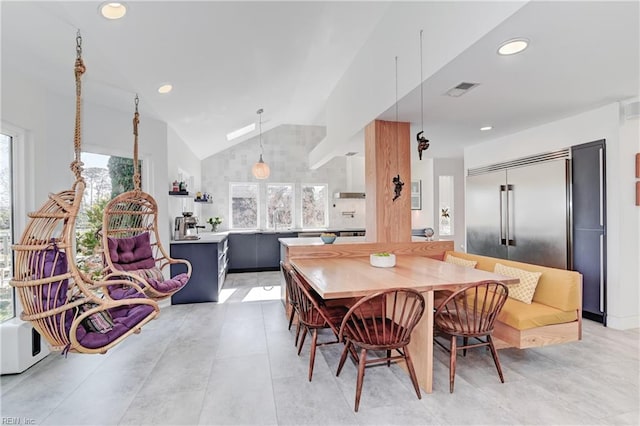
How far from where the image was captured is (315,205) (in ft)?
25.7

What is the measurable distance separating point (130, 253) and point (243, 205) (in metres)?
4.33

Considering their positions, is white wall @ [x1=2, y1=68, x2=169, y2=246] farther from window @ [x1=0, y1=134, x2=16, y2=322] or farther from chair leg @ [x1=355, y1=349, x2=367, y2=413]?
chair leg @ [x1=355, y1=349, x2=367, y2=413]

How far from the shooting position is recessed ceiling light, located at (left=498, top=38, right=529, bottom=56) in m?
2.02

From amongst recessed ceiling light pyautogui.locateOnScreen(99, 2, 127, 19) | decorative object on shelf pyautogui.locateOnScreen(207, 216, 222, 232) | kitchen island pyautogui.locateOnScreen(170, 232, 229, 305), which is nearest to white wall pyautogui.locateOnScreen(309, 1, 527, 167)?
recessed ceiling light pyautogui.locateOnScreen(99, 2, 127, 19)

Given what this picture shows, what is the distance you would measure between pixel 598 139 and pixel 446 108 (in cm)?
179

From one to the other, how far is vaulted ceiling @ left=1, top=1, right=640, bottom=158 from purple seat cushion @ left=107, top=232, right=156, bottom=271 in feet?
5.12

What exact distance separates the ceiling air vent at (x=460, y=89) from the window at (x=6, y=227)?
3848 mm

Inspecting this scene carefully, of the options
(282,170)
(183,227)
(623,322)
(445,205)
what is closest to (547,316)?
(623,322)

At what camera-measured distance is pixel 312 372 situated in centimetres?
246

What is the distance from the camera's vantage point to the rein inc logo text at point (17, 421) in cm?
193

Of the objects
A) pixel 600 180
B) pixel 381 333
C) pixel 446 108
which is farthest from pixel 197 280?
pixel 600 180

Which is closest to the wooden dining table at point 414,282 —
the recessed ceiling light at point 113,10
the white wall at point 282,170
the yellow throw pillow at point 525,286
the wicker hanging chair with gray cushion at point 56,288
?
Result: the yellow throw pillow at point 525,286

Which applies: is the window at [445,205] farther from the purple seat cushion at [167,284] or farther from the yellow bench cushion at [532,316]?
the purple seat cushion at [167,284]

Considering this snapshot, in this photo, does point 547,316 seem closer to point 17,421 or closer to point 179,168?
point 17,421
